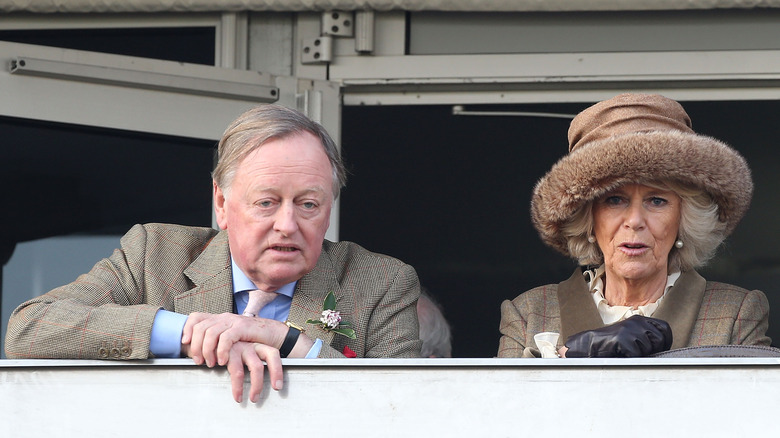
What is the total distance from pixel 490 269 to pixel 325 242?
2343 millimetres

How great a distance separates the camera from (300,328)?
2877 millimetres

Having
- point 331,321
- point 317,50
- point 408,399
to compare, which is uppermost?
point 317,50

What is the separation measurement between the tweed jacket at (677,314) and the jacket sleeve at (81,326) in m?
0.93

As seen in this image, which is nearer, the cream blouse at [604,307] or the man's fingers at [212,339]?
the man's fingers at [212,339]

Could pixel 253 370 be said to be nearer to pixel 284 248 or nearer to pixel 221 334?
pixel 221 334

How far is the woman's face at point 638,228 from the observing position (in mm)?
3312

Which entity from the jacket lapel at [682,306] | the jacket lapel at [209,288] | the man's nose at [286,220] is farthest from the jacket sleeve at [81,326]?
the jacket lapel at [682,306]

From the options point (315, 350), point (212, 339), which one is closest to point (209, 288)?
point (315, 350)

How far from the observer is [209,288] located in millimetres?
3029

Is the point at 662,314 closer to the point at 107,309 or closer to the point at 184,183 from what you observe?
the point at 107,309

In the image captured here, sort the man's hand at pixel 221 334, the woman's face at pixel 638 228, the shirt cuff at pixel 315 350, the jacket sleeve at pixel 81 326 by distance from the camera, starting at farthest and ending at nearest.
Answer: the woman's face at pixel 638 228, the shirt cuff at pixel 315 350, the jacket sleeve at pixel 81 326, the man's hand at pixel 221 334

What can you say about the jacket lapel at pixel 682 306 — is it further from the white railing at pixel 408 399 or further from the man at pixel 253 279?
the white railing at pixel 408 399

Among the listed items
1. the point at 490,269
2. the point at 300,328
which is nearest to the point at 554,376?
the point at 300,328

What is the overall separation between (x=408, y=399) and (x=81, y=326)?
27.6 inches
